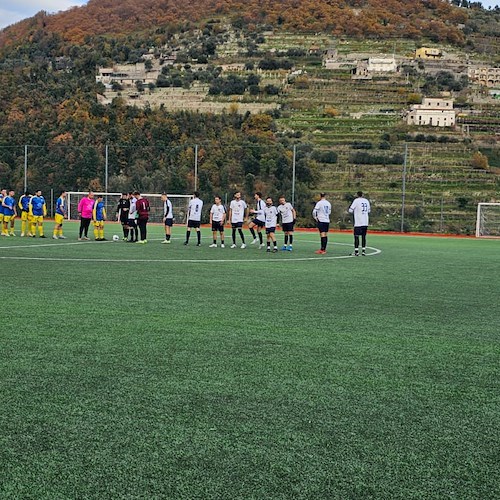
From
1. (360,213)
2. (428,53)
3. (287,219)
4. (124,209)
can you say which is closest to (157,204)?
(124,209)

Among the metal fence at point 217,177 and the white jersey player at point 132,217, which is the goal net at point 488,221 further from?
the white jersey player at point 132,217

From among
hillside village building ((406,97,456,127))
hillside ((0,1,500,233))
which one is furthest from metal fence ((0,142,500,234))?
hillside village building ((406,97,456,127))

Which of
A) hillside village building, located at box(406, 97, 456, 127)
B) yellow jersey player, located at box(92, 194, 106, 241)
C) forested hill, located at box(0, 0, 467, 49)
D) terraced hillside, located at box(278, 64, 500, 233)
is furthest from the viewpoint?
forested hill, located at box(0, 0, 467, 49)

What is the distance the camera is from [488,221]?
35.5 m

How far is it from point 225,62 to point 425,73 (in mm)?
28379

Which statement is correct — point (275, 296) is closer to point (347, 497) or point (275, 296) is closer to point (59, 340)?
point (59, 340)

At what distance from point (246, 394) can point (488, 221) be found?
32.7 m

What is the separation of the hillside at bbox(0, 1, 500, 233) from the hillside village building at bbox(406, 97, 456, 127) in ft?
4.32

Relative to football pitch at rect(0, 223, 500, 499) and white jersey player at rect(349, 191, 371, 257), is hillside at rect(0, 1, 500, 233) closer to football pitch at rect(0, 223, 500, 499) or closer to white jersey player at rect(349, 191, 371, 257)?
white jersey player at rect(349, 191, 371, 257)

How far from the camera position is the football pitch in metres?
3.44

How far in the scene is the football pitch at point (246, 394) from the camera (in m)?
3.44

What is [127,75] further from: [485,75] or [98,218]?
[98,218]

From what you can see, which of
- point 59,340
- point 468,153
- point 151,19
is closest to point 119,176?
point 468,153

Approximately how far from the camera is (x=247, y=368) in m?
5.60
